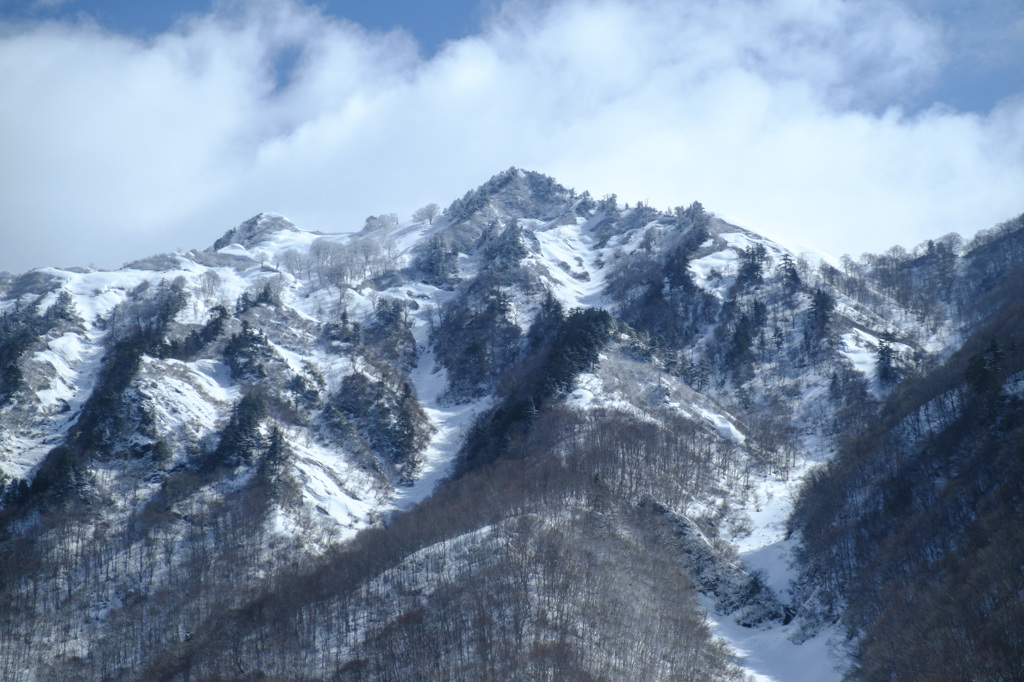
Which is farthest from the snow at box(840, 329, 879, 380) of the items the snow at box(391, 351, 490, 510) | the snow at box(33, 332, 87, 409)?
the snow at box(33, 332, 87, 409)

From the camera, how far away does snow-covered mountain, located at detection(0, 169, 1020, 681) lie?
300 feet

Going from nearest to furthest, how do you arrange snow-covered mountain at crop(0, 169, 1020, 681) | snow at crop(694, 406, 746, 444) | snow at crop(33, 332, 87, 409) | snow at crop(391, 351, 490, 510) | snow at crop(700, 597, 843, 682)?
snow at crop(700, 597, 843, 682) → snow-covered mountain at crop(0, 169, 1020, 681) → snow at crop(694, 406, 746, 444) → snow at crop(391, 351, 490, 510) → snow at crop(33, 332, 87, 409)

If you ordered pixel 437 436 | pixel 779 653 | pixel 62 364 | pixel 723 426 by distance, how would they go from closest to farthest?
pixel 779 653, pixel 723 426, pixel 62 364, pixel 437 436

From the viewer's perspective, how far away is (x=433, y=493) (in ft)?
493

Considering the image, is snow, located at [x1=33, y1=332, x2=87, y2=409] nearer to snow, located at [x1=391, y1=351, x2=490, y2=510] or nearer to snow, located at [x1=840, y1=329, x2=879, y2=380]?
snow, located at [x1=391, y1=351, x2=490, y2=510]

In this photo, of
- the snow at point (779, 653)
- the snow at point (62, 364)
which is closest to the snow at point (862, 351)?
the snow at point (779, 653)

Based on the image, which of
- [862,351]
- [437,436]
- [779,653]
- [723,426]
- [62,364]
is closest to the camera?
[779,653]

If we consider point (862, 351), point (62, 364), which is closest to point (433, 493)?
point (62, 364)

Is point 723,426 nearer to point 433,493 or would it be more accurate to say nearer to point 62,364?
point 433,493

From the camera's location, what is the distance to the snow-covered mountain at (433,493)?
9144 centimetres

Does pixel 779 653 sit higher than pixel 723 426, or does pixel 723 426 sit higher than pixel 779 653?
Result: pixel 723 426

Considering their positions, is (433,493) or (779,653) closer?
(779,653)

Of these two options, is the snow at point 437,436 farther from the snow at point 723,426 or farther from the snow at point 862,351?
the snow at point 862,351

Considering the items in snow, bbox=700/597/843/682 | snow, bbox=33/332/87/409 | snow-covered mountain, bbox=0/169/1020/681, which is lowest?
snow, bbox=700/597/843/682
